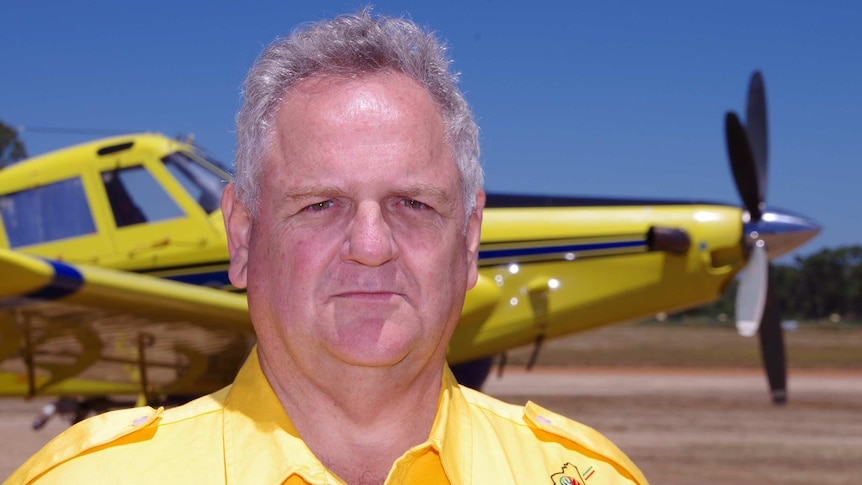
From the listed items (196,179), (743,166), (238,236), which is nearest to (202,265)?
(196,179)

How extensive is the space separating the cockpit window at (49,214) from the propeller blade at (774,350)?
6.37 m

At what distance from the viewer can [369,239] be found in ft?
3.56

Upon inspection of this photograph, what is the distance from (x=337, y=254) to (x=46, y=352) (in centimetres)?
610

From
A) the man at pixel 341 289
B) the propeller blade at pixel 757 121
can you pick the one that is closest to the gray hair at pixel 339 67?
the man at pixel 341 289

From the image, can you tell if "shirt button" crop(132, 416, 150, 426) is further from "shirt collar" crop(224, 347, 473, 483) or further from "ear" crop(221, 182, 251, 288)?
"ear" crop(221, 182, 251, 288)

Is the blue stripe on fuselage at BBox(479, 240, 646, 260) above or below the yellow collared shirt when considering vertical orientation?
below

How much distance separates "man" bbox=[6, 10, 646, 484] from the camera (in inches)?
43.0

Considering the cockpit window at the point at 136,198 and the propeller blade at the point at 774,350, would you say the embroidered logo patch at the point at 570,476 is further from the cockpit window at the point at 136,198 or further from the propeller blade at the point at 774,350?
the propeller blade at the point at 774,350

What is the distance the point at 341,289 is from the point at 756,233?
7.24 m

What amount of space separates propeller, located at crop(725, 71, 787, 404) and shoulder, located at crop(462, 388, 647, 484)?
6.81m

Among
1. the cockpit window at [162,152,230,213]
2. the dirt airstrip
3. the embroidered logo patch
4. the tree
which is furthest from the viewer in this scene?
the tree

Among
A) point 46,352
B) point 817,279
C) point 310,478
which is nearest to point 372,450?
point 310,478

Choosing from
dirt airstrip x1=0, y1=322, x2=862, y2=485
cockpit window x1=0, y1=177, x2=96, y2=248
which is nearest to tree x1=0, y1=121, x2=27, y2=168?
dirt airstrip x1=0, y1=322, x2=862, y2=485

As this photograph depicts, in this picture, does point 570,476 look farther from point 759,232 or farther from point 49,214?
point 759,232
